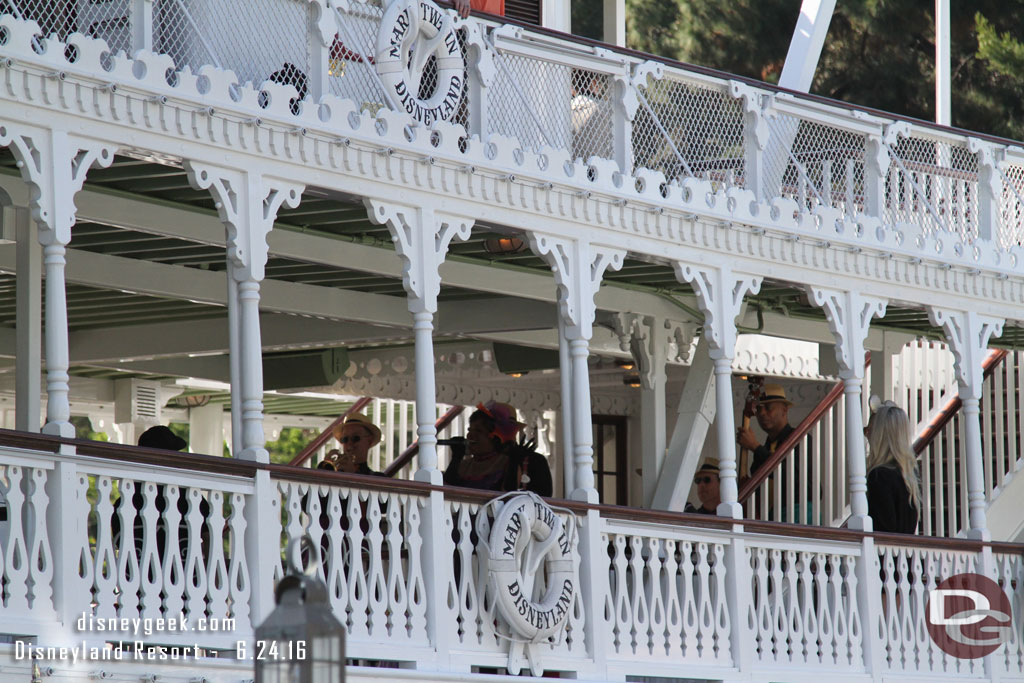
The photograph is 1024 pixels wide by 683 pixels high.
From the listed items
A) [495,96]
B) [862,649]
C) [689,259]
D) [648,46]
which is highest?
[648,46]

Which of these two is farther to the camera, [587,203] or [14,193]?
[587,203]

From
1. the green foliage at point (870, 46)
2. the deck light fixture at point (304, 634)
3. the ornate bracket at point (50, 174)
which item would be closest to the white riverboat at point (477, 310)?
the ornate bracket at point (50, 174)

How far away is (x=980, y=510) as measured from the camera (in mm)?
13297

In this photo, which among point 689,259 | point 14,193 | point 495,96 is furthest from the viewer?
point 689,259

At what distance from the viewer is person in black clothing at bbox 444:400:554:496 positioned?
11.4 metres

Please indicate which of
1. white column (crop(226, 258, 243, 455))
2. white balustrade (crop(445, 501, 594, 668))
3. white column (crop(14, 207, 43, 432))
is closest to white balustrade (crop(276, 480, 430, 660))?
white balustrade (crop(445, 501, 594, 668))

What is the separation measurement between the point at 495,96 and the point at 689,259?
1774 mm

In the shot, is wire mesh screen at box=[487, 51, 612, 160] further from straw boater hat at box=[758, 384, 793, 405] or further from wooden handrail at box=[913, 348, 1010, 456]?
wooden handrail at box=[913, 348, 1010, 456]

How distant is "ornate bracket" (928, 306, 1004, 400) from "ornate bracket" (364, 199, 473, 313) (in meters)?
4.56

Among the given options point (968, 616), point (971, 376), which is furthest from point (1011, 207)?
point (968, 616)

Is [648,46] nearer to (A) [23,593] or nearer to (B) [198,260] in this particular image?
(B) [198,260]

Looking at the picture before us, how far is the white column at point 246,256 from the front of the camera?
9289 millimetres

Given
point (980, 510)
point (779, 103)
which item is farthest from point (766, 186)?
point (980, 510)

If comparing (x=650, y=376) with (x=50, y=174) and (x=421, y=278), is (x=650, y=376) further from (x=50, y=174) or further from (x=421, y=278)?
(x=50, y=174)
